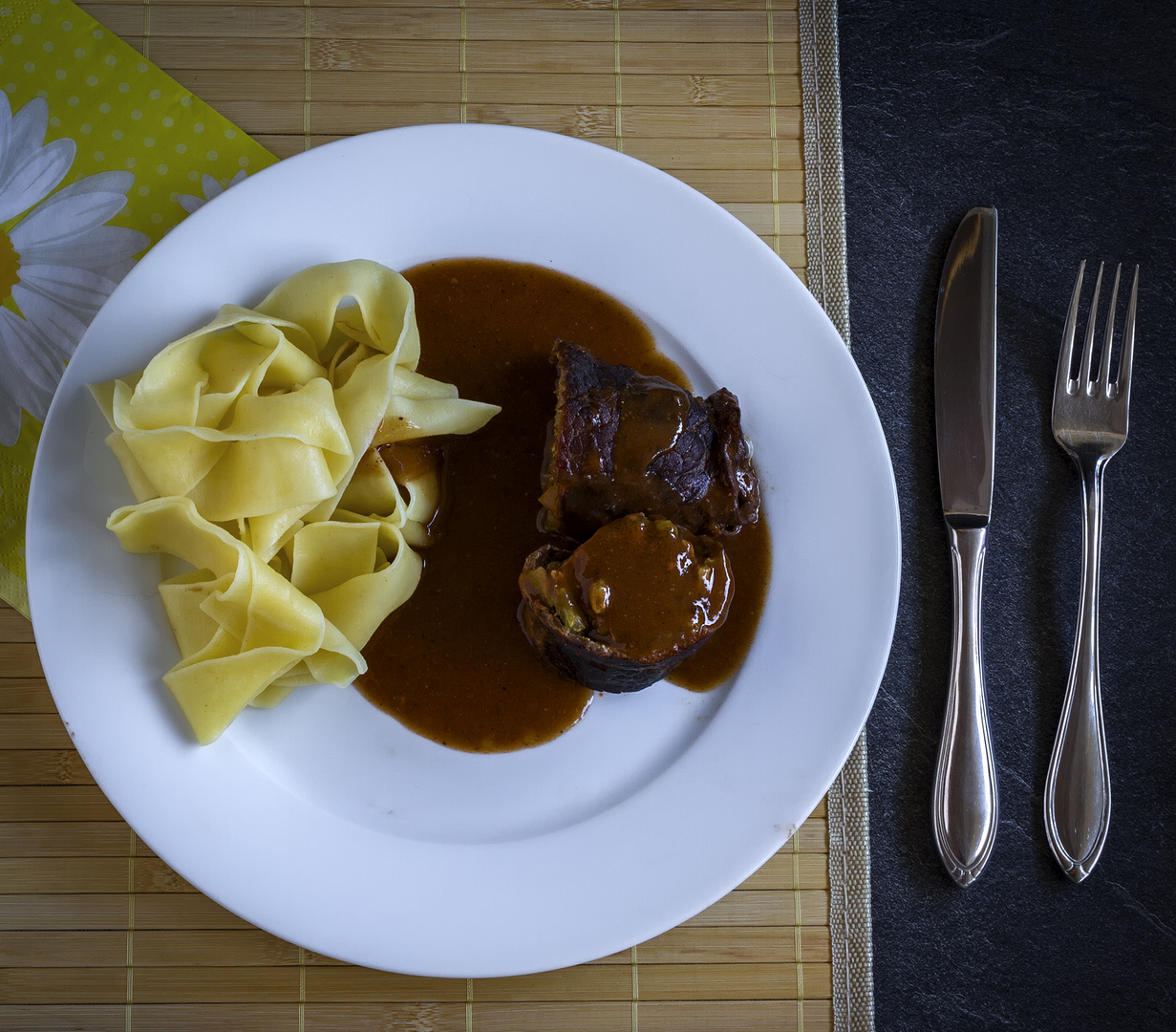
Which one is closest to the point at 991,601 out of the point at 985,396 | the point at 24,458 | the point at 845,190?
the point at 985,396

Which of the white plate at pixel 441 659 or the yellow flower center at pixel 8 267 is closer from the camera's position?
the white plate at pixel 441 659

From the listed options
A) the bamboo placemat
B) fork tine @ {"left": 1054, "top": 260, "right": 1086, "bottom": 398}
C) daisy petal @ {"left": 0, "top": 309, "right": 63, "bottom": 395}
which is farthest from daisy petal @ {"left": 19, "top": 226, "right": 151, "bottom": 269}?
fork tine @ {"left": 1054, "top": 260, "right": 1086, "bottom": 398}

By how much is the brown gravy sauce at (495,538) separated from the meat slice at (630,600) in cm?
23

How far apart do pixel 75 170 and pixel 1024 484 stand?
4.24 m

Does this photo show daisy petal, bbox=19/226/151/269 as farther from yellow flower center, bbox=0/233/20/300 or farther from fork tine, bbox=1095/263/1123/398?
fork tine, bbox=1095/263/1123/398

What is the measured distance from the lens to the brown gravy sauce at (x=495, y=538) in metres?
3.28

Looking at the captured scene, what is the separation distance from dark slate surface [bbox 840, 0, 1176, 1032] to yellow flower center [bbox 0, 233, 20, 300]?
3.52m

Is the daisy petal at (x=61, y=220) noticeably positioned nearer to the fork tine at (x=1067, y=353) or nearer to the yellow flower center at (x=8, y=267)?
the yellow flower center at (x=8, y=267)

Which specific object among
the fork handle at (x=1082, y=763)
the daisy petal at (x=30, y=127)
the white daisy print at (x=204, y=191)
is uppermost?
the daisy petal at (x=30, y=127)

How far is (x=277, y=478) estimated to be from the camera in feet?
10.0

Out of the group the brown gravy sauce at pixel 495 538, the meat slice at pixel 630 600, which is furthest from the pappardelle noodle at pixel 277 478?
the meat slice at pixel 630 600

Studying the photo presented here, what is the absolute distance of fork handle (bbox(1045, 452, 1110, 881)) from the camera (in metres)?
3.43

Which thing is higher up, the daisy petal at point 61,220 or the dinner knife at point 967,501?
the daisy petal at point 61,220

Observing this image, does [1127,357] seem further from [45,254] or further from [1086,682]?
[45,254]
